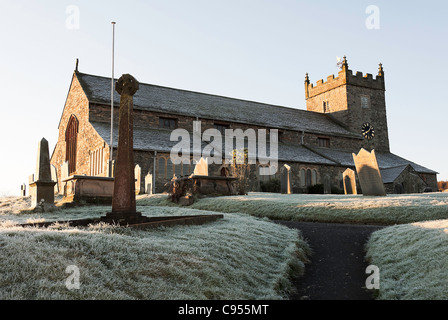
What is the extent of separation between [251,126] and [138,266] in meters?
30.0

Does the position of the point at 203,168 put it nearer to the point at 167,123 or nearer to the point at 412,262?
the point at 167,123

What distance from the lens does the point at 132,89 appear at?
8844mm

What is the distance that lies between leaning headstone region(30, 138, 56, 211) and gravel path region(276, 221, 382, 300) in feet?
30.0

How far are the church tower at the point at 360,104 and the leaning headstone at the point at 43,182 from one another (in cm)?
3548

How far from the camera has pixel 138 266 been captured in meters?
5.29

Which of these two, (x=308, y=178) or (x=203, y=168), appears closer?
(x=203, y=168)

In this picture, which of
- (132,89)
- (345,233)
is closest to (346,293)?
(345,233)

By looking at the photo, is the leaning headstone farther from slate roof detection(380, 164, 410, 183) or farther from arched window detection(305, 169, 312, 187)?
slate roof detection(380, 164, 410, 183)

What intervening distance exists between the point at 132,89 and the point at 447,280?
711 centimetres
